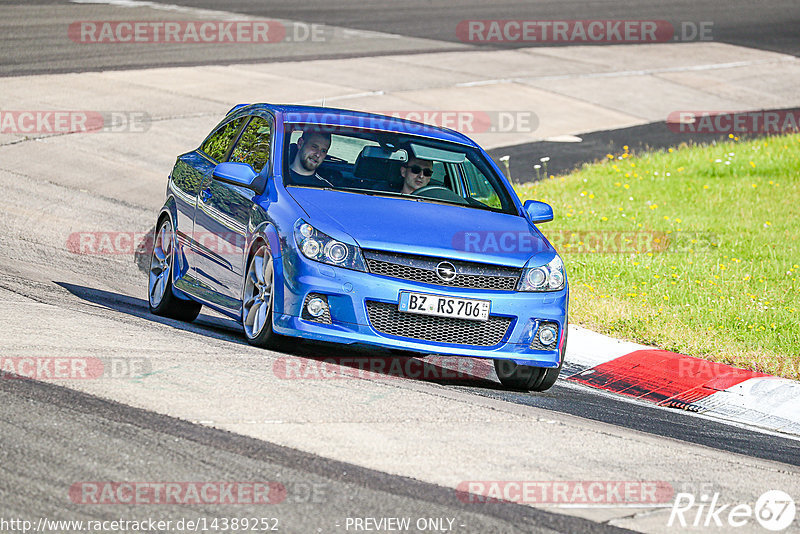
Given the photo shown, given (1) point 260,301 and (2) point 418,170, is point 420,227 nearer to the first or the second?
(2) point 418,170

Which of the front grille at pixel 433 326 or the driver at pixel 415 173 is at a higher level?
the driver at pixel 415 173

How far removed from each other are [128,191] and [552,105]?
1092 centimetres

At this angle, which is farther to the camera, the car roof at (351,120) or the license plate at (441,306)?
the car roof at (351,120)

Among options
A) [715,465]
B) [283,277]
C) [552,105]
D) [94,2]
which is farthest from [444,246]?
[94,2]

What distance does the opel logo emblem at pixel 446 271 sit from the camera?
7.58m

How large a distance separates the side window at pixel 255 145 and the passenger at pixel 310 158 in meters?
0.25

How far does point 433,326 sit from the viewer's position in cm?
759

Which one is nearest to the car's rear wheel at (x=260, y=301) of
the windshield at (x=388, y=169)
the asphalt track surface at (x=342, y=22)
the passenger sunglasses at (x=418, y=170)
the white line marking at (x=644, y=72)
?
the windshield at (x=388, y=169)

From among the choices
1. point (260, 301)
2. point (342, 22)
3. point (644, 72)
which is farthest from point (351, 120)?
point (342, 22)

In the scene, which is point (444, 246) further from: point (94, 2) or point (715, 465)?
point (94, 2)

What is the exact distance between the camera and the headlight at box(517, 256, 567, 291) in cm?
788

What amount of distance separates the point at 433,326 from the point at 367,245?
0.65 meters

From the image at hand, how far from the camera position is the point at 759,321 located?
1119 centimetres

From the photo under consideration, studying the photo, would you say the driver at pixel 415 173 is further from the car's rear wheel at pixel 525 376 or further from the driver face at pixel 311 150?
the car's rear wheel at pixel 525 376
